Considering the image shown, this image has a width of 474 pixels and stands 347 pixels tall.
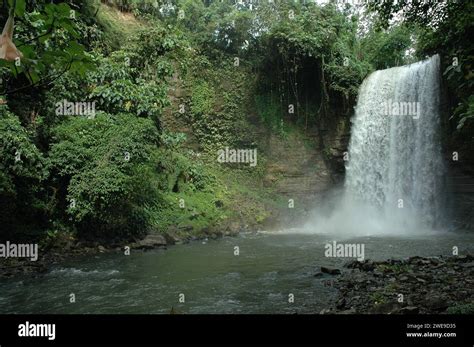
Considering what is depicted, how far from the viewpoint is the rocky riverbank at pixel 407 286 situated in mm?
5480

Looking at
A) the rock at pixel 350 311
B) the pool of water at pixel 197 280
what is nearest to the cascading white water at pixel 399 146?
the pool of water at pixel 197 280

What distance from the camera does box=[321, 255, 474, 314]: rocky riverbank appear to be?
5480 millimetres

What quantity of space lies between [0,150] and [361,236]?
12.5m

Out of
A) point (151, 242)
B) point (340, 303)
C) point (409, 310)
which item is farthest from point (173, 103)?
point (409, 310)

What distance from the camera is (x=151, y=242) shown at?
1338cm

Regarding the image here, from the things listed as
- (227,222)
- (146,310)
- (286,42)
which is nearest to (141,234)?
(227,222)

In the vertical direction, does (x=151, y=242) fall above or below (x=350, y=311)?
above

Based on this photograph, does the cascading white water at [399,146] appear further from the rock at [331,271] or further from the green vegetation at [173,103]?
the rock at [331,271]

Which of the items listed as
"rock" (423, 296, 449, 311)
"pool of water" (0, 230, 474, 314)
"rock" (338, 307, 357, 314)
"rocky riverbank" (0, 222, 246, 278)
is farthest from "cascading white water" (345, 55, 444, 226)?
"rock" (338, 307, 357, 314)

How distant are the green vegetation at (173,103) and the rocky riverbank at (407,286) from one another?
256 centimetres

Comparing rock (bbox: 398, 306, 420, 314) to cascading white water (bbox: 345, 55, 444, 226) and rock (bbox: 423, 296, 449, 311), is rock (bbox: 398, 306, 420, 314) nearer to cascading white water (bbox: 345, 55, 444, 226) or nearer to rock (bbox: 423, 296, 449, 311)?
rock (bbox: 423, 296, 449, 311)

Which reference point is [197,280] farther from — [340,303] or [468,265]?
[468,265]

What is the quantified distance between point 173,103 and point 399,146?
479 inches

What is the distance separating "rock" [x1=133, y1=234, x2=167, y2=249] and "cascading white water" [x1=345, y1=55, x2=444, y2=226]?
35.0ft
